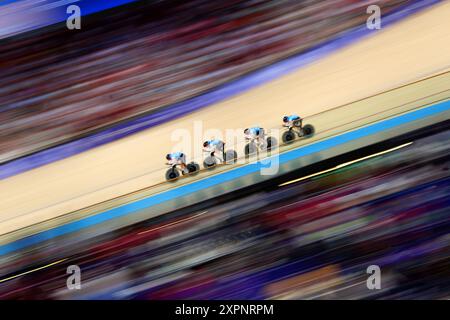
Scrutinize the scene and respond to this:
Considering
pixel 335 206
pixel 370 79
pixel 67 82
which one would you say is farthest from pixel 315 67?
pixel 67 82

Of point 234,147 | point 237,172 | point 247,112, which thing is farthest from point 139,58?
point 237,172

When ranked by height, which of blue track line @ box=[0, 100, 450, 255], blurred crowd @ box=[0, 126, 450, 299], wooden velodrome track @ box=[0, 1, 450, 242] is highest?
wooden velodrome track @ box=[0, 1, 450, 242]

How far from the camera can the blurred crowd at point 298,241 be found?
330 centimetres

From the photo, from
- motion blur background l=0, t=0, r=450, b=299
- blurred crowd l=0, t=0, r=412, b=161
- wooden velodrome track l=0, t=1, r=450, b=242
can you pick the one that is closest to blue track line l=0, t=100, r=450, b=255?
motion blur background l=0, t=0, r=450, b=299

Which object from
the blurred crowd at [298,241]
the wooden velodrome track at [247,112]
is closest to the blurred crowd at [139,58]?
the wooden velodrome track at [247,112]

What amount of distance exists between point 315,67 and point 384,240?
44.4 inches

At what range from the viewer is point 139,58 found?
3.80m

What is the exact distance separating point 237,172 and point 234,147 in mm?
239

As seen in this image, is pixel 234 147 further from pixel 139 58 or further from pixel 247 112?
pixel 139 58

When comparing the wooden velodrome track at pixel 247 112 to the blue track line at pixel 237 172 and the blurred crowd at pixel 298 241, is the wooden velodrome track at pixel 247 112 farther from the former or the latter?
the blurred crowd at pixel 298 241

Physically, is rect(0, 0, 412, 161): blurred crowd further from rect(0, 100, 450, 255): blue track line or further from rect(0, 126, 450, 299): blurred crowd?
rect(0, 126, 450, 299): blurred crowd

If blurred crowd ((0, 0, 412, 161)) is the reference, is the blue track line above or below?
below

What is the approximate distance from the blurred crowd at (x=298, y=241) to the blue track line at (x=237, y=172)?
10cm

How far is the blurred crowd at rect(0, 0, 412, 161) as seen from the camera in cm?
379
